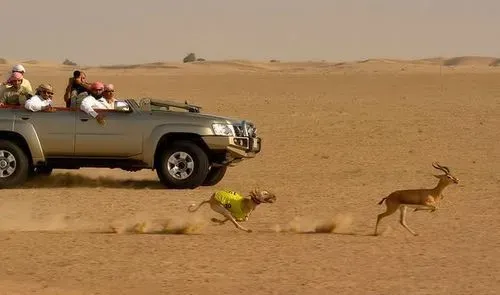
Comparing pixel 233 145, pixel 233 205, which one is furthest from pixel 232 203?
pixel 233 145

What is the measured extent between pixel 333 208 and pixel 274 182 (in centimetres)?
291

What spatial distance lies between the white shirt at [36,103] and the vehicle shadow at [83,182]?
3.82 ft

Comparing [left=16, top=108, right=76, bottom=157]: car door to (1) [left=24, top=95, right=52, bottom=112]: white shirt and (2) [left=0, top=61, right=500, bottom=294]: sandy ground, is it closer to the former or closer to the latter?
(1) [left=24, top=95, right=52, bottom=112]: white shirt

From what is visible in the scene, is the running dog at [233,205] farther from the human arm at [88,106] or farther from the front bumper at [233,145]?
the human arm at [88,106]

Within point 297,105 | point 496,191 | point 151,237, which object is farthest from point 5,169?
point 297,105

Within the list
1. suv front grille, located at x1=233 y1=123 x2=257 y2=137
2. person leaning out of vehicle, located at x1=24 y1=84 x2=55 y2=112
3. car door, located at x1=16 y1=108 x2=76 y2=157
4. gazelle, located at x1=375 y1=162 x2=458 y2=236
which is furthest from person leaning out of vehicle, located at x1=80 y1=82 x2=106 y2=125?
gazelle, located at x1=375 y1=162 x2=458 y2=236

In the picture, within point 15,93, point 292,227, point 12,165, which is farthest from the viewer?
point 15,93

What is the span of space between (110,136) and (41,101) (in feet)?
3.40

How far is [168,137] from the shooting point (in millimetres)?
14117

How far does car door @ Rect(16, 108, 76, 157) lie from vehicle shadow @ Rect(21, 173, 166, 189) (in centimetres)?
88

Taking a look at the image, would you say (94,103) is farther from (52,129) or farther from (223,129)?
(223,129)

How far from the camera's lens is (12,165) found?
1416cm

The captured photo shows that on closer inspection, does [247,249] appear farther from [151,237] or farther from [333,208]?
[333,208]

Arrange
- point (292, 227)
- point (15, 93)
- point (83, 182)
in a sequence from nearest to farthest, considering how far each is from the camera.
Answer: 1. point (292, 227)
2. point (15, 93)
3. point (83, 182)
